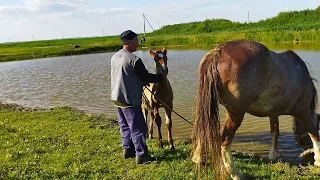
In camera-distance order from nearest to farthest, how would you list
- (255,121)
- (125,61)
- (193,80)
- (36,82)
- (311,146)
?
(125,61)
(311,146)
(255,121)
(193,80)
(36,82)

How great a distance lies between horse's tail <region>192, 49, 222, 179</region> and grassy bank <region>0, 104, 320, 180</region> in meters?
0.62

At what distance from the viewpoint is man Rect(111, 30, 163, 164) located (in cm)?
584

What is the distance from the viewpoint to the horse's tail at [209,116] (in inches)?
193

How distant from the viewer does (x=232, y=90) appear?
4.98m

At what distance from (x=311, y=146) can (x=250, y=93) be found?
2.48 meters

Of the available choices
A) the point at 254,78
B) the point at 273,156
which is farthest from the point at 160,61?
the point at 273,156

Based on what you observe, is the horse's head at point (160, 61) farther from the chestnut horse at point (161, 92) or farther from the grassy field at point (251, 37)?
the grassy field at point (251, 37)

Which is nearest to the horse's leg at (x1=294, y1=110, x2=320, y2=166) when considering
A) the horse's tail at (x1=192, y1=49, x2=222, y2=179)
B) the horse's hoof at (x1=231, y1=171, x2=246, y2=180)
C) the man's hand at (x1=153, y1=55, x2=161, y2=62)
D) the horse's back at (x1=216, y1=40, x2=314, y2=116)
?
the horse's back at (x1=216, y1=40, x2=314, y2=116)

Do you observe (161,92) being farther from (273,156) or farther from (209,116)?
(273,156)

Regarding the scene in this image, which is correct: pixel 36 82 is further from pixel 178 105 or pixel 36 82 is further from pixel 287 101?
pixel 287 101

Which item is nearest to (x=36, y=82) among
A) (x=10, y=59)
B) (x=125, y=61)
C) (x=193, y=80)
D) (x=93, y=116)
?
(x=193, y=80)

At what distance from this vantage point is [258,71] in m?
5.01

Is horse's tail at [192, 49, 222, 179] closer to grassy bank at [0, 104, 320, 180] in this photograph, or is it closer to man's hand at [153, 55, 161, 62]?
grassy bank at [0, 104, 320, 180]

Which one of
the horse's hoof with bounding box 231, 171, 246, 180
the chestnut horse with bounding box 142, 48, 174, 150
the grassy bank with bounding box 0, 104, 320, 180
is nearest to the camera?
the horse's hoof with bounding box 231, 171, 246, 180
